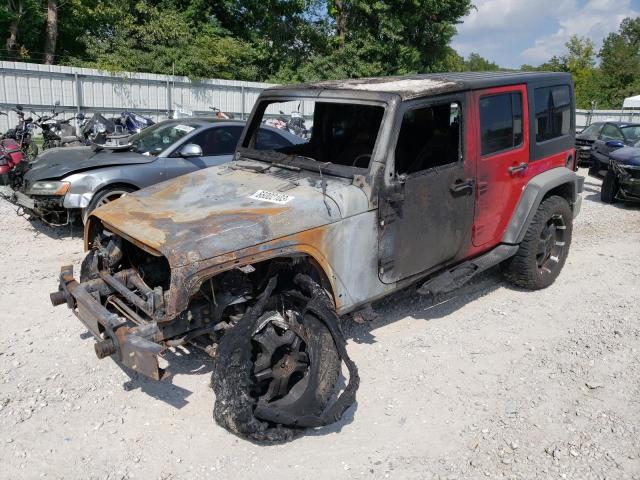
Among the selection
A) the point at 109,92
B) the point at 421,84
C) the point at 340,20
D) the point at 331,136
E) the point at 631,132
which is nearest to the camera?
the point at 421,84

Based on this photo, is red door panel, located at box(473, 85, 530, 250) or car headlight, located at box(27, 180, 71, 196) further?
car headlight, located at box(27, 180, 71, 196)

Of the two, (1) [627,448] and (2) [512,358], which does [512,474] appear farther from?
(2) [512,358]

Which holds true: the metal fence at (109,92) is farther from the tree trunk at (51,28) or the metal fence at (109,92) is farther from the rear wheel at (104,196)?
the rear wheel at (104,196)

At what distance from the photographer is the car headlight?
246 inches

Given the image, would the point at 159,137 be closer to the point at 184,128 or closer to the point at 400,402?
the point at 184,128

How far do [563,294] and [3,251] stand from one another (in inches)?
241

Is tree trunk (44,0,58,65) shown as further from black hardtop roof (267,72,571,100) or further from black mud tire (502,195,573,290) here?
black mud tire (502,195,573,290)

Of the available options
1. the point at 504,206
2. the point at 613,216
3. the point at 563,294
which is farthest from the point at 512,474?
the point at 613,216

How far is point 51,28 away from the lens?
18.9 m

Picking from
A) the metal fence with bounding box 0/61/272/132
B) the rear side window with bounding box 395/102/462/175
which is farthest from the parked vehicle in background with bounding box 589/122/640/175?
the metal fence with bounding box 0/61/272/132

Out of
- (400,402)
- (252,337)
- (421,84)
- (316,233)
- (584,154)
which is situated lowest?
(400,402)

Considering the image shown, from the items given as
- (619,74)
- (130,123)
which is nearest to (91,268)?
(130,123)

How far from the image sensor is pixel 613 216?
904 cm

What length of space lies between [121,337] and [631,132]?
13575mm
